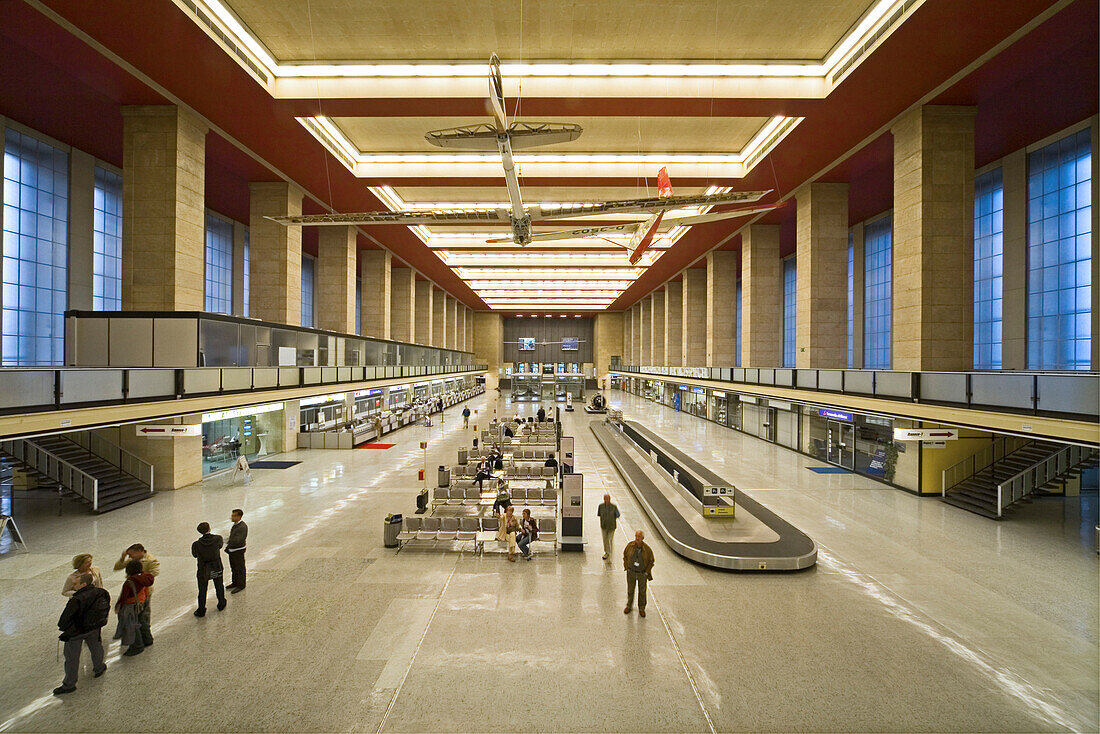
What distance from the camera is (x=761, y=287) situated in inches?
1077

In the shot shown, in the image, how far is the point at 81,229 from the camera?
61.6 ft

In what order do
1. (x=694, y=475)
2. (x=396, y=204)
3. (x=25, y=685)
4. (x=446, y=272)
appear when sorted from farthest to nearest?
(x=446, y=272) < (x=396, y=204) < (x=694, y=475) < (x=25, y=685)

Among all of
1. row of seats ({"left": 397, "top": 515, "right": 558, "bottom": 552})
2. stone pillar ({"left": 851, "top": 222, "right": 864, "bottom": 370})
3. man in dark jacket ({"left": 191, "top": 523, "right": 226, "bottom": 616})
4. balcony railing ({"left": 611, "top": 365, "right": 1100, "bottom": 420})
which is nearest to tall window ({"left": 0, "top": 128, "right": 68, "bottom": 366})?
man in dark jacket ({"left": 191, "top": 523, "right": 226, "bottom": 616})

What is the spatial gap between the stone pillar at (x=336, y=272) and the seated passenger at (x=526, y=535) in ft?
72.6

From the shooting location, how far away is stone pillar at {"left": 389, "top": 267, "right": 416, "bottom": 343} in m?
41.8

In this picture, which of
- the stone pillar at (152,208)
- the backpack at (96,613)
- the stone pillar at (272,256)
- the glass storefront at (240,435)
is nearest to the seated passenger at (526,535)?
the backpack at (96,613)

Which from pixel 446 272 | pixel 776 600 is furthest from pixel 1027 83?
pixel 446 272

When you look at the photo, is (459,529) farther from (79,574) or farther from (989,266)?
(989,266)

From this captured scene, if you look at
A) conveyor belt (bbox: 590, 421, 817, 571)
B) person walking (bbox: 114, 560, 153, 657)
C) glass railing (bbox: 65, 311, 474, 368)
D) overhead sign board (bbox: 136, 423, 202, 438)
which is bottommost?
conveyor belt (bbox: 590, 421, 817, 571)

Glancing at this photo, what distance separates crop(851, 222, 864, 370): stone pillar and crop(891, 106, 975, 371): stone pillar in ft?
45.9

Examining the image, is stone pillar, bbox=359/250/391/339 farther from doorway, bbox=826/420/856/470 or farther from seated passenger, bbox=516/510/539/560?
seated passenger, bbox=516/510/539/560

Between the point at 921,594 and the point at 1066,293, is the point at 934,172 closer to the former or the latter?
the point at 1066,293

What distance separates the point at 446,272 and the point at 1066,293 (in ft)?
125

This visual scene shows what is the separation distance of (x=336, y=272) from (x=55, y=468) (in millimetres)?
18092
